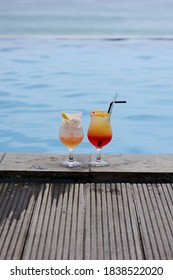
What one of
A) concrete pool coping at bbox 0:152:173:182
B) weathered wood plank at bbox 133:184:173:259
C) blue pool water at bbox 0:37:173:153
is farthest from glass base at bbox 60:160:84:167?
blue pool water at bbox 0:37:173:153

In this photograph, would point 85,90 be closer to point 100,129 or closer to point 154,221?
point 100,129

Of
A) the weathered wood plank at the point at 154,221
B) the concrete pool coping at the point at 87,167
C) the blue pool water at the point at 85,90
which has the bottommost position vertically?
the weathered wood plank at the point at 154,221

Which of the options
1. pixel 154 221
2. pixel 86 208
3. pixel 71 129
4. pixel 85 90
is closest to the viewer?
pixel 154 221

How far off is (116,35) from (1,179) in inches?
341

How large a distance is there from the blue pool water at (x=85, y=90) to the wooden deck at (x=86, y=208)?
236 centimetres

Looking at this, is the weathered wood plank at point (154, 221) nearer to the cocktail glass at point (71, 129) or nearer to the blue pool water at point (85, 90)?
the cocktail glass at point (71, 129)

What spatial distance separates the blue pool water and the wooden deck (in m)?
2.36

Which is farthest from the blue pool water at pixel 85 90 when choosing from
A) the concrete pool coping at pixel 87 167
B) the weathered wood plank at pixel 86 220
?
the weathered wood plank at pixel 86 220

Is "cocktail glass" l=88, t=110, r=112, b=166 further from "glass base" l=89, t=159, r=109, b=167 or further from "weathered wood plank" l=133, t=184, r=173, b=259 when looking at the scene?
"weathered wood plank" l=133, t=184, r=173, b=259

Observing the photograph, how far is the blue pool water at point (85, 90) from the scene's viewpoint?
5.19 metres

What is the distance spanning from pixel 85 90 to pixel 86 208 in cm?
476

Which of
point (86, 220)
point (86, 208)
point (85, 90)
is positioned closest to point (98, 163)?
point (86, 208)

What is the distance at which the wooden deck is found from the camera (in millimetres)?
1779

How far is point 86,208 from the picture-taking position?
210 cm
